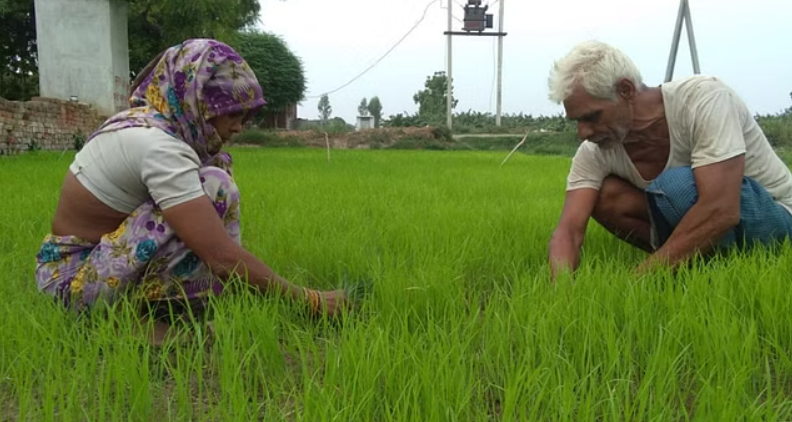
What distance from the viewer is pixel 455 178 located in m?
5.86

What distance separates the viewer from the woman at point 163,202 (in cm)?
141

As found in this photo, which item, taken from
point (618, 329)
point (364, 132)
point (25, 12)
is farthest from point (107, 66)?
point (618, 329)

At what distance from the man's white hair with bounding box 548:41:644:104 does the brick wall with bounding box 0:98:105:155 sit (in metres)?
8.28

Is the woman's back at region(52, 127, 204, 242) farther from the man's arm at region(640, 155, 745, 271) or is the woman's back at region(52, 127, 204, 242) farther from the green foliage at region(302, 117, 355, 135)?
the green foliage at region(302, 117, 355, 135)

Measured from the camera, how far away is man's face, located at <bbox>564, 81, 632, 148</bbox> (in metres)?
1.91

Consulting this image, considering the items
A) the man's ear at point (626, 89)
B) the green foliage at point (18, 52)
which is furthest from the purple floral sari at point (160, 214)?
the green foliage at point (18, 52)

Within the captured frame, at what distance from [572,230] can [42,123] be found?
939cm

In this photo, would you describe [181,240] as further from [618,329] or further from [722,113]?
[722,113]

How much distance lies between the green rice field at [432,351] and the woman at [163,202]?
83 mm

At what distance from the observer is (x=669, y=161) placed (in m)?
2.05

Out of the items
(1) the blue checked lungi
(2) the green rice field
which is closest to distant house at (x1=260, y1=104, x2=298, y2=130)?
(2) the green rice field

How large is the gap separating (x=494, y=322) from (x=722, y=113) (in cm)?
105

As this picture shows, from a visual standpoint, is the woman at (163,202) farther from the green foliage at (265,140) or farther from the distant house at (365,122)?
the distant house at (365,122)

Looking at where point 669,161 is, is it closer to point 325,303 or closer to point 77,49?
point 325,303
